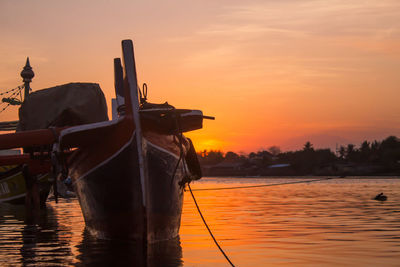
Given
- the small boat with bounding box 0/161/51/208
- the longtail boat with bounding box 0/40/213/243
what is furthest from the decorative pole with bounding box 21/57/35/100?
the longtail boat with bounding box 0/40/213/243

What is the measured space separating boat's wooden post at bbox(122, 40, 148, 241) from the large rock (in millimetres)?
4657

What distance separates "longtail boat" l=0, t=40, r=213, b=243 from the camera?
35.5ft

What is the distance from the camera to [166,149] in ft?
37.6

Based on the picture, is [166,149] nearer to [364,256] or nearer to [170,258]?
[170,258]

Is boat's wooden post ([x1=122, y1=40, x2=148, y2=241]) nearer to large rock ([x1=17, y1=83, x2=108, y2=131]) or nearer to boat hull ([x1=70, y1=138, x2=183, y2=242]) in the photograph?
boat hull ([x1=70, y1=138, x2=183, y2=242])

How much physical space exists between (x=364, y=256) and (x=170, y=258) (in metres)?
3.65

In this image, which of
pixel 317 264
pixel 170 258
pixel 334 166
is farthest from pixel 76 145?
pixel 334 166

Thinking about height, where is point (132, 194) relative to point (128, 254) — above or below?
above

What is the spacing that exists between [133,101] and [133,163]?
1.26 metres

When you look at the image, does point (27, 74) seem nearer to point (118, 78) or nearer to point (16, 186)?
point (16, 186)

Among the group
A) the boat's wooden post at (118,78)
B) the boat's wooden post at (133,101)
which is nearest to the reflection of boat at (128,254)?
the boat's wooden post at (133,101)

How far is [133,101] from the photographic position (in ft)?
36.1

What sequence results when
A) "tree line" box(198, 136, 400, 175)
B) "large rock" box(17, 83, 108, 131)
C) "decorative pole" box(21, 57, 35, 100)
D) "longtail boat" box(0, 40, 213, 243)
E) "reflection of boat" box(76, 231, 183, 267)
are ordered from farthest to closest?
"tree line" box(198, 136, 400, 175), "decorative pole" box(21, 57, 35, 100), "large rock" box(17, 83, 108, 131), "longtail boat" box(0, 40, 213, 243), "reflection of boat" box(76, 231, 183, 267)

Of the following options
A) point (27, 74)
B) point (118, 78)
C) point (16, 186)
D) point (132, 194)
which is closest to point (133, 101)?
point (132, 194)
